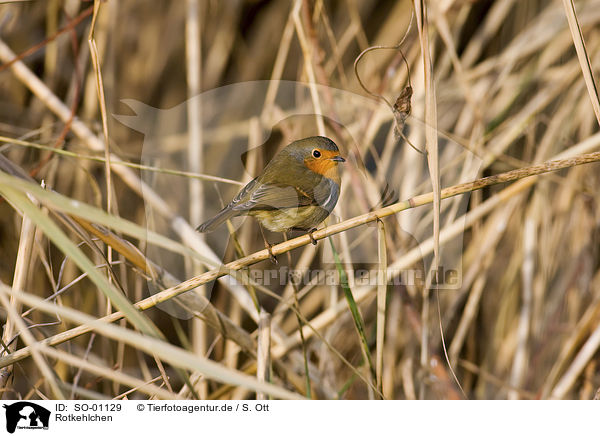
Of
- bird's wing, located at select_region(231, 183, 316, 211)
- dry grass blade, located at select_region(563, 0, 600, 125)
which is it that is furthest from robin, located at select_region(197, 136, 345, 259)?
dry grass blade, located at select_region(563, 0, 600, 125)

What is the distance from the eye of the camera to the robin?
0.60m

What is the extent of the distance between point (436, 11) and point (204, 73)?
0.39 m

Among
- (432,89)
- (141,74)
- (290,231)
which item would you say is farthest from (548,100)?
(141,74)

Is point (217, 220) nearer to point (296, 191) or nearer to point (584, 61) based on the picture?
point (296, 191)

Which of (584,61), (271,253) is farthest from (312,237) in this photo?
(584,61)

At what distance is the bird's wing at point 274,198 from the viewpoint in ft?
1.96

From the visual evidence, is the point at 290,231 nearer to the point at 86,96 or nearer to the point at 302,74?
the point at 302,74
